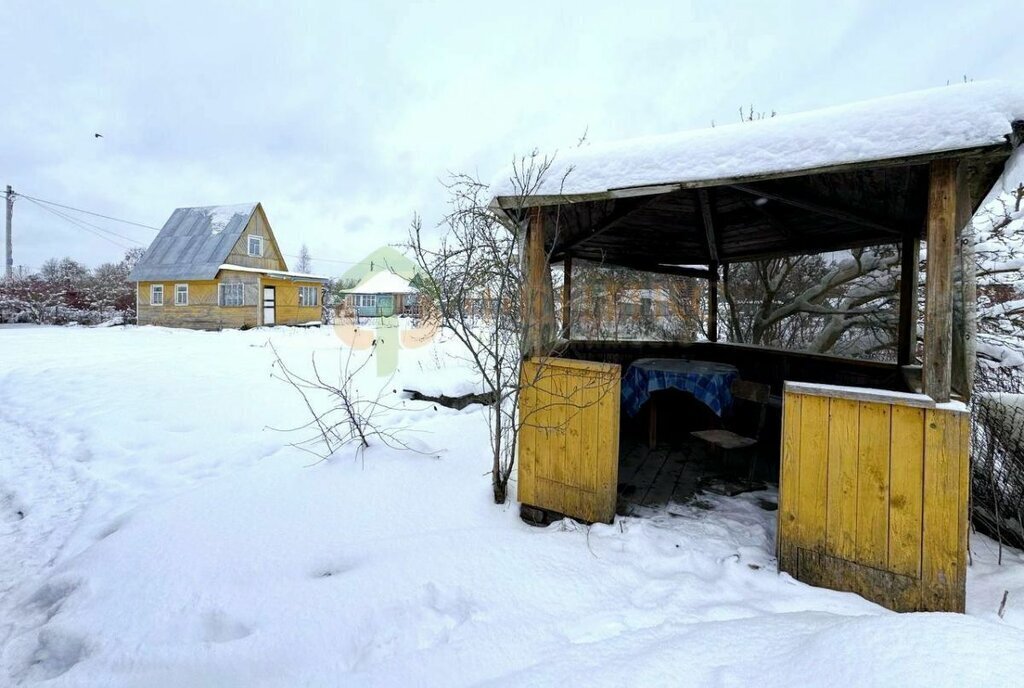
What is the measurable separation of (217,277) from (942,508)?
21943mm

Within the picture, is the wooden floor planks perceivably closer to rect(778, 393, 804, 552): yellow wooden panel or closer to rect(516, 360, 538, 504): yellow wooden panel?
rect(516, 360, 538, 504): yellow wooden panel

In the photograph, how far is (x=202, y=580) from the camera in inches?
93.0

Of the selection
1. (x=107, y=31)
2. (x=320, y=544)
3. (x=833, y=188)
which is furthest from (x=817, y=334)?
(x=107, y=31)

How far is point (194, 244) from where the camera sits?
19.9 metres

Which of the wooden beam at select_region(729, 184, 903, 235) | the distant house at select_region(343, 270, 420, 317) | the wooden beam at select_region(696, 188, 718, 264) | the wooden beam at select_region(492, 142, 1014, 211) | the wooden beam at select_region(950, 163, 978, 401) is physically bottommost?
the wooden beam at select_region(950, 163, 978, 401)

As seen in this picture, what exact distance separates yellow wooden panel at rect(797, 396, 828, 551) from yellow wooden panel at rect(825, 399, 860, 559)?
24mm

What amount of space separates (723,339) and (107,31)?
47.9ft

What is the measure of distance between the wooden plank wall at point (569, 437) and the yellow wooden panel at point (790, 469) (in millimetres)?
908

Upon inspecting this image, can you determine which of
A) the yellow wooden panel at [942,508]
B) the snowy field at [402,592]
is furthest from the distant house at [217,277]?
the yellow wooden panel at [942,508]

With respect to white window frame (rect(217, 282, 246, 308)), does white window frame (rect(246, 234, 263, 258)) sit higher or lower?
higher

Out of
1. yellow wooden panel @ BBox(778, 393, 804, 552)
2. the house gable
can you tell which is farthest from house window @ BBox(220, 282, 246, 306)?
yellow wooden panel @ BBox(778, 393, 804, 552)

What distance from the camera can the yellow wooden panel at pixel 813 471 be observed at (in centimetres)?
228

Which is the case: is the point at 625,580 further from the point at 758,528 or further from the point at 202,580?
the point at 202,580

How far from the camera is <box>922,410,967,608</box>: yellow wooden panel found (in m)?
2.01
